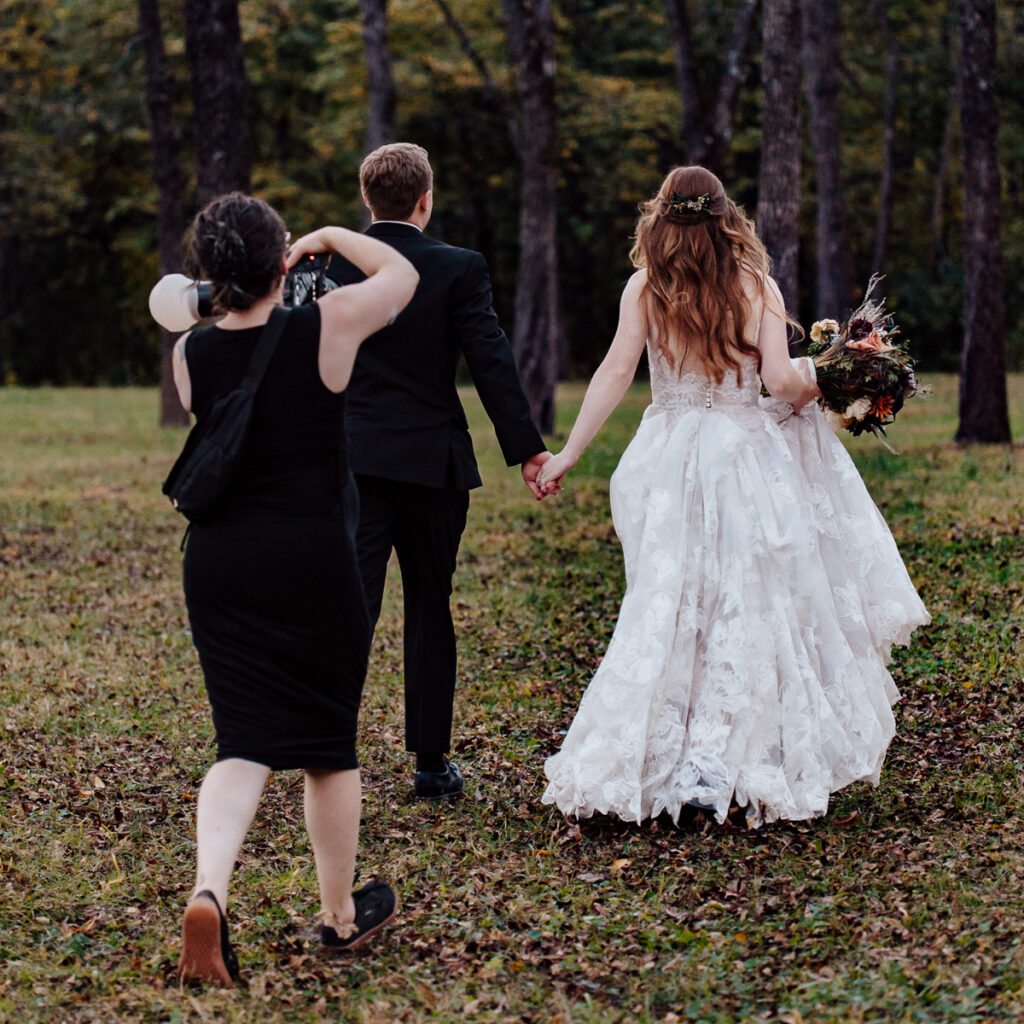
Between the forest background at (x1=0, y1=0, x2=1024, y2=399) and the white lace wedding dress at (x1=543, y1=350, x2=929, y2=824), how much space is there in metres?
30.0

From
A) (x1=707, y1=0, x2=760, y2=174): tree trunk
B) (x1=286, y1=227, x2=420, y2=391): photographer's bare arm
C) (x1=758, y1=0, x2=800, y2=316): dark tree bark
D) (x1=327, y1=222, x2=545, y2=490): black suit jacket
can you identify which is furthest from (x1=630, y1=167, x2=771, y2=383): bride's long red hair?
(x1=707, y1=0, x2=760, y2=174): tree trunk

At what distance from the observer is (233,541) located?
370 centimetres

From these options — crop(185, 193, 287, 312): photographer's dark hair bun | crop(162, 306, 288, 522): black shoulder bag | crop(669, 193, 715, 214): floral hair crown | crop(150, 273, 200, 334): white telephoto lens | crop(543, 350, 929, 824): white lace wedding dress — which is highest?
crop(669, 193, 715, 214): floral hair crown

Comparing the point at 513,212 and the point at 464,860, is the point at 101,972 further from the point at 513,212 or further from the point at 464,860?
the point at 513,212

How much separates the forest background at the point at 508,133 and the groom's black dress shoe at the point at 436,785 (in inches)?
1180

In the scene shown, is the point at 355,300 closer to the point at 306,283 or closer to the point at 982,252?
the point at 306,283

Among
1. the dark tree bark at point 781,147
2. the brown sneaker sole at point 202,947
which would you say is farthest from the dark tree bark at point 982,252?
the brown sneaker sole at point 202,947

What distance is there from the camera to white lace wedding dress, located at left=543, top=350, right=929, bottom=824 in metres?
4.95

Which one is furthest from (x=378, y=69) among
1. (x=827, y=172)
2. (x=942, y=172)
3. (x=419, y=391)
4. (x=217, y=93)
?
(x=942, y=172)

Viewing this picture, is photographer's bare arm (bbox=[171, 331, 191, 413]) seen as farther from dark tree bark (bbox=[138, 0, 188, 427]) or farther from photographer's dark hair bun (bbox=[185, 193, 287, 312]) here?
dark tree bark (bbox=[138, 0, 188, 427])

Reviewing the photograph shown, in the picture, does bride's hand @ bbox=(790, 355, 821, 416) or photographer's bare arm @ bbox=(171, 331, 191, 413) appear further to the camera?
bride's hand @ bbox=(790, 355, 821, 416)

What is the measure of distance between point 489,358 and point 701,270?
32.5 inches

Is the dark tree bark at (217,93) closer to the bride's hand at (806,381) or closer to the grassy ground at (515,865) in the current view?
the grassy ground at (515,865)

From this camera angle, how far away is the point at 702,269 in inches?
198
